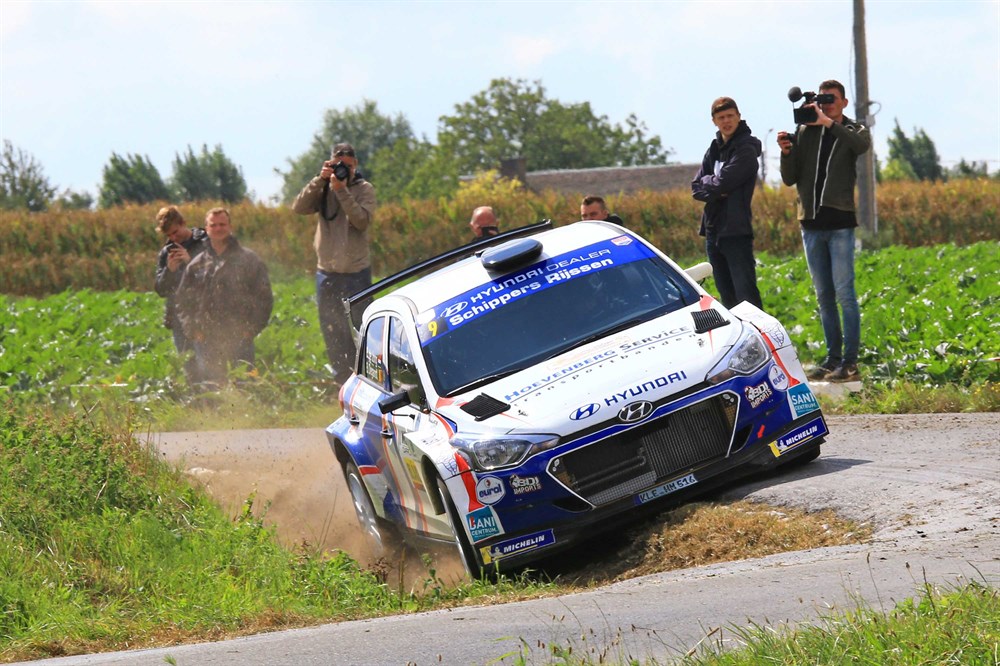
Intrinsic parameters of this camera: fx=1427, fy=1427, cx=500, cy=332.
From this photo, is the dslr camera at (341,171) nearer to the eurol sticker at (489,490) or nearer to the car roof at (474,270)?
the car roof at (474,270)

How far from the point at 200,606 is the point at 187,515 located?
2301 millimetres

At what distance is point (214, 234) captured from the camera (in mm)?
16031

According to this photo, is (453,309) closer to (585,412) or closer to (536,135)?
(585,412)

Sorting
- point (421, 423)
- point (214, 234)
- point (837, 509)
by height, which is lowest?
point (837, 509)

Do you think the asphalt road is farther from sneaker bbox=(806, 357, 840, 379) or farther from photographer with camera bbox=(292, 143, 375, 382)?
photographer with camera bbox=(292, 143, 375, 382)

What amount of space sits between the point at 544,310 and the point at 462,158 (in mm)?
113067

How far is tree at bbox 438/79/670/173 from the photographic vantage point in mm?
120375

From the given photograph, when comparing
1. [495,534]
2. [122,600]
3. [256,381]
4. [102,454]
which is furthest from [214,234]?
[495,534]

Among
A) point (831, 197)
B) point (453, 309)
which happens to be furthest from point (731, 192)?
point (453, 309)

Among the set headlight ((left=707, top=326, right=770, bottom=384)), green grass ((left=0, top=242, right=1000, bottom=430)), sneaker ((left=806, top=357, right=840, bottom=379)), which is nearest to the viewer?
headlight ((left=707, top=326, right=770, bottom=384))

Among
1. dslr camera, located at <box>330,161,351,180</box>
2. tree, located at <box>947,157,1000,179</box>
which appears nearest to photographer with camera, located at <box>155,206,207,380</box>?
dslr camera, located at <box>330,161,351,180</box>

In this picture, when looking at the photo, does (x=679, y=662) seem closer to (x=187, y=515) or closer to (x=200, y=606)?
(x=200, y=606)

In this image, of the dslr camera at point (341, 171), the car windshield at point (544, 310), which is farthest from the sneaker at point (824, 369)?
the dslr camera at point (341, 171)

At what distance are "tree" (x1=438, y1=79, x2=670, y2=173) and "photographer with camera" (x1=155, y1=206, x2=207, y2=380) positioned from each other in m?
103
